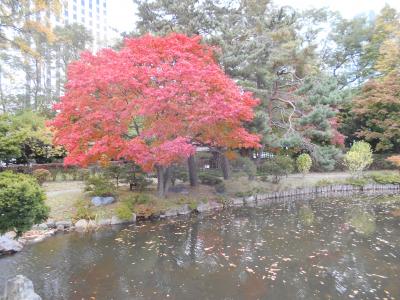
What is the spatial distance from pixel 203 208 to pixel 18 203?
8402mm

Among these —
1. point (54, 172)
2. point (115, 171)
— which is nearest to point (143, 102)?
point (115, 171)

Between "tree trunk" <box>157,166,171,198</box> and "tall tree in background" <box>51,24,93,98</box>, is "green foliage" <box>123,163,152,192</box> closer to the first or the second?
"tree trunk" <box>157,166,171,198</box>

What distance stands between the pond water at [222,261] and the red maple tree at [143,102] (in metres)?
2.70

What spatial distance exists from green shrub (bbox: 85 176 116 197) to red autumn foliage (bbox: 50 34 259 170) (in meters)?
1.21

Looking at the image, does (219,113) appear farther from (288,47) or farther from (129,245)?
(288,47)

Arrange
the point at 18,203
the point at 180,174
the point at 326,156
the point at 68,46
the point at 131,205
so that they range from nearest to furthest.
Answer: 1. the point at 18,203
2. the point at 131,205
3. the point at 180,174
4. the point at 326,156
5. the point at 68,46

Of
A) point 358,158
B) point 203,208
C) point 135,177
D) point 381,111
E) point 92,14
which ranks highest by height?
point 92,14

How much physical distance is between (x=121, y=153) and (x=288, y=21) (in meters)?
11.6

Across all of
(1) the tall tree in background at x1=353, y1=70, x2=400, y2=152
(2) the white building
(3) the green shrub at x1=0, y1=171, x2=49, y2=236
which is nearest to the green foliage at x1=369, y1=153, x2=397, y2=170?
(1) the tall tree in background at x1=353, y1=70, x2=400, y2=152

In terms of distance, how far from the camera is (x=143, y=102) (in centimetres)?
1169

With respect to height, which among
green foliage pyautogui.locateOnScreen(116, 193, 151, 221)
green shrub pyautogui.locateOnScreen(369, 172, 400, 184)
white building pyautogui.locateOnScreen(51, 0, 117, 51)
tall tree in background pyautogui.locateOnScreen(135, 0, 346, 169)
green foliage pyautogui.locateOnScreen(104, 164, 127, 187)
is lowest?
green shrub pyautogui.locateOnScreen(369, 172, 400, 184)

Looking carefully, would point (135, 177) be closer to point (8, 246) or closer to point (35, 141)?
point (8, 246)

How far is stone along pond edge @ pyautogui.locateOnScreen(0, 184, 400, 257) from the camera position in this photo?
9.82 meters

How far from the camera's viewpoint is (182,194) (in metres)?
14.8
